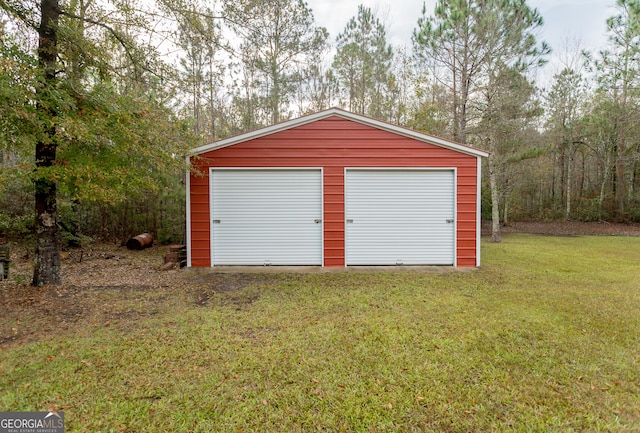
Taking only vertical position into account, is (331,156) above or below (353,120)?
below

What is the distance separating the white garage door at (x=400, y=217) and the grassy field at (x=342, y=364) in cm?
166

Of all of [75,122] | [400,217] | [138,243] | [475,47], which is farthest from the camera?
[475,47]

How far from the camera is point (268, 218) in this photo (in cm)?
629

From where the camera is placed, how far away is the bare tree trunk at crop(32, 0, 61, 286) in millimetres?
4211

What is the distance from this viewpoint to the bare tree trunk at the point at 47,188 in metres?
4.21

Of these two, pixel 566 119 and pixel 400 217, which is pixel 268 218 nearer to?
pixel 400 217

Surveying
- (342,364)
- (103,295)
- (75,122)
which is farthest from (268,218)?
(342,364)

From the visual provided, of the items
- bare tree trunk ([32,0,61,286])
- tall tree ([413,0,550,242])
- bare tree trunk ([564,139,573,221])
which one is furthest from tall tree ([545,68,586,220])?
bare tree trunk ([32,0,61,286])

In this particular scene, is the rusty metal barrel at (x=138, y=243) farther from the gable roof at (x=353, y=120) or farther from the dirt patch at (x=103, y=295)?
the gable roof at (x=353, y=120)

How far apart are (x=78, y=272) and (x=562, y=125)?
2112cm

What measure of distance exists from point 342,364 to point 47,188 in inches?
192

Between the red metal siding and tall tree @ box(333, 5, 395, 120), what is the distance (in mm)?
8448

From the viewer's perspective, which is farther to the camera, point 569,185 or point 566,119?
point 569,185

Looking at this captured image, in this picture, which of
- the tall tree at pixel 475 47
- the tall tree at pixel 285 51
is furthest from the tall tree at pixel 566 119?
the tall tree at pixel 285 51
